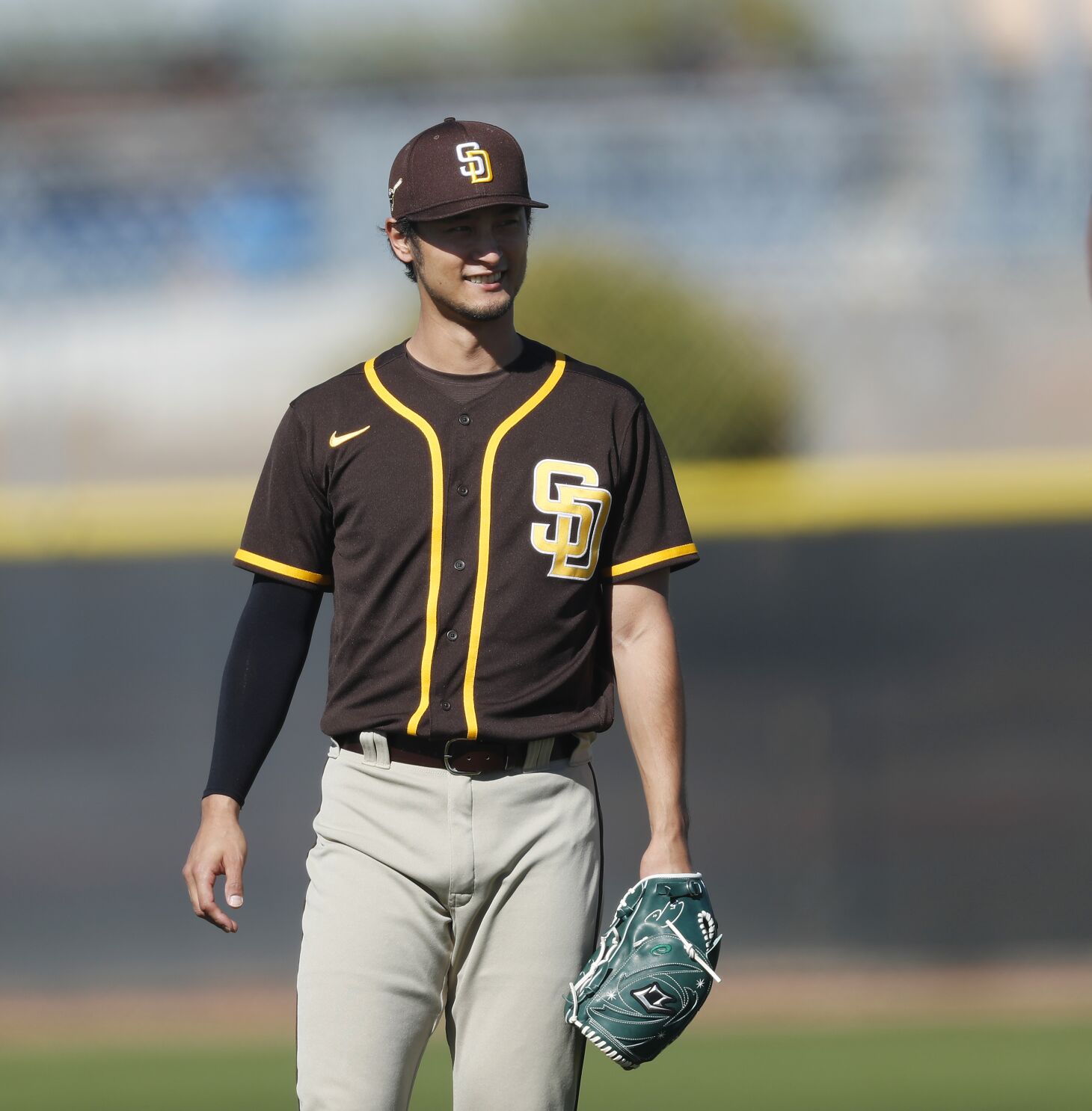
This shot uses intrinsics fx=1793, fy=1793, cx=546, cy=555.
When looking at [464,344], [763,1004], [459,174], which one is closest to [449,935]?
[464,344]

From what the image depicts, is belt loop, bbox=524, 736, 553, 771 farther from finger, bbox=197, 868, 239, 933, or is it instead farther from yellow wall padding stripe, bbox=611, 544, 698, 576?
finger, bbox=197, 868, 239, 933

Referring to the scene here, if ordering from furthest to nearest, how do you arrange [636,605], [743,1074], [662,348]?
[662,348] < [743,1074] < [636,605]

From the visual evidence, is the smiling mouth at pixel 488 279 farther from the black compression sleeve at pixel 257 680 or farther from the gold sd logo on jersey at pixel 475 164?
the black compression sleeve at pixel 257 680

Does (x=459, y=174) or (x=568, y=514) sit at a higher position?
(x=459, y=174)

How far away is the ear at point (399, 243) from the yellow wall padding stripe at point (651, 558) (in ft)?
2.02

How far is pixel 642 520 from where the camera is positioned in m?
2.91

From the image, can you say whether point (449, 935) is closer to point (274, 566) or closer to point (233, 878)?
point (233, 878)

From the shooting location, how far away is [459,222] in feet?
9.41

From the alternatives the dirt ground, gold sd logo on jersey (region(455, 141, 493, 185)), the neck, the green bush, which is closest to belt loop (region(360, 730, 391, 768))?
the neck

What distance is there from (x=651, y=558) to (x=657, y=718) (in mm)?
256

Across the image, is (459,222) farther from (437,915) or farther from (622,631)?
(437,915)

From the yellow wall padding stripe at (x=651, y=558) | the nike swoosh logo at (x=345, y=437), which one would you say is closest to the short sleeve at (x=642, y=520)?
the yellow wall padding stripe at (x=651, y=558)

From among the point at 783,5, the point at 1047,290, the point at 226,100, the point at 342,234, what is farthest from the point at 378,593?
the point at 783,5

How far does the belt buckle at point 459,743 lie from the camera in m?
2.80
